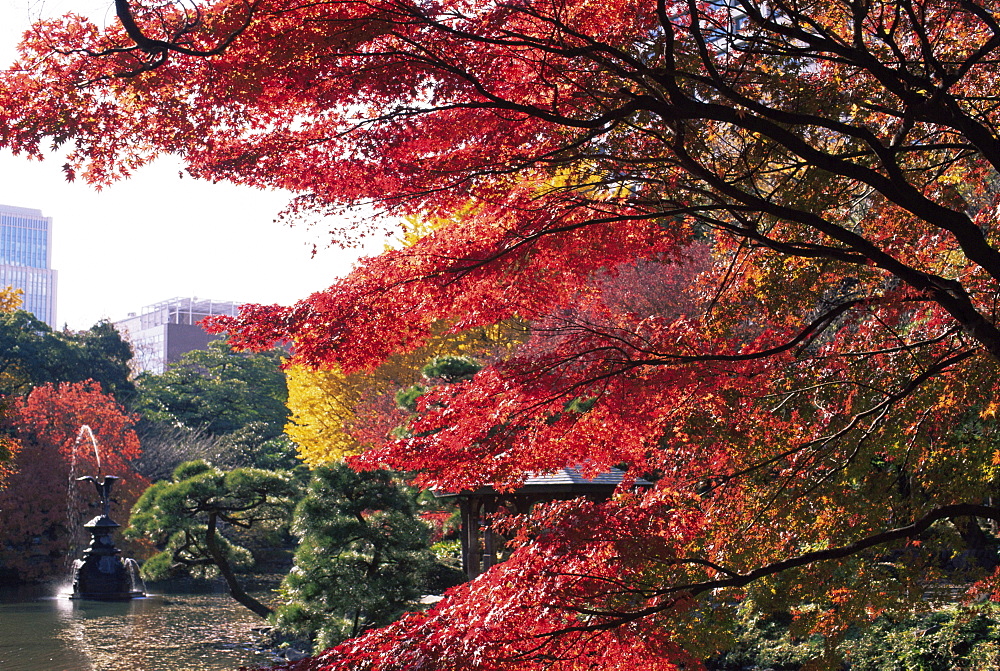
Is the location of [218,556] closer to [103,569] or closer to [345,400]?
[103,569]

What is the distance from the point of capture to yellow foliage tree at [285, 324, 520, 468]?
2097cm

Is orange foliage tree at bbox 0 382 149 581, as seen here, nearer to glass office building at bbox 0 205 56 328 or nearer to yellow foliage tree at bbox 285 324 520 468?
yellow foliage tree at bbox 285 324 520 468

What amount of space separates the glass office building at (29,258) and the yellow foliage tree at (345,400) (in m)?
109

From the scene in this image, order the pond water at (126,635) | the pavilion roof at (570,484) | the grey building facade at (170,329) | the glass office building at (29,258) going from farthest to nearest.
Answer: the glass office building at (29,258) < the grey building facade at (170,329) < the pond water at (126,635) < the pavilion roof at (570,484)

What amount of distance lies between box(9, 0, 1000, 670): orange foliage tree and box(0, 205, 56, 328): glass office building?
4956 inches

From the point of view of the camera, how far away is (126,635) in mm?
14062

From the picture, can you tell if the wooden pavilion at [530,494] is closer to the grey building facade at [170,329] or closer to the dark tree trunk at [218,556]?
the dark tree trunk at [218,556]

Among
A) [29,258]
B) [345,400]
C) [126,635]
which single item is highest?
[29,258]

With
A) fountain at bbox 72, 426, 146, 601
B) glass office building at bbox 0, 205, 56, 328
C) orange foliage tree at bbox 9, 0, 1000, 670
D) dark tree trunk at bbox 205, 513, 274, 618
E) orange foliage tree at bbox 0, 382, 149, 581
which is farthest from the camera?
glass office building at bbox 0, 205, 56, 328

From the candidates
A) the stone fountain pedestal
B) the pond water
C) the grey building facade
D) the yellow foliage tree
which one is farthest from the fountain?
the grey building facade

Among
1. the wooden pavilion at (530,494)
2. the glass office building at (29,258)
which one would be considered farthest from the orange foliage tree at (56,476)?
the glass office building at (29,258)

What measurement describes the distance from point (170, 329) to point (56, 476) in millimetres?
43914

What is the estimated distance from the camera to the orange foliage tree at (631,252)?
12.6ft

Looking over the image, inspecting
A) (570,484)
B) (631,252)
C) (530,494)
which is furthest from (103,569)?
(631,252)
